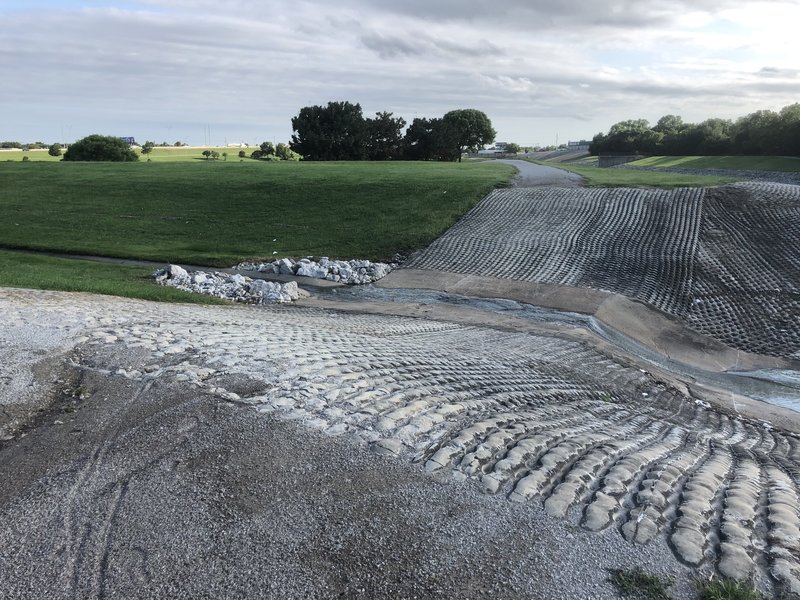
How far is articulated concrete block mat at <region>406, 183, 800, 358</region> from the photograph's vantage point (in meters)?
16.9

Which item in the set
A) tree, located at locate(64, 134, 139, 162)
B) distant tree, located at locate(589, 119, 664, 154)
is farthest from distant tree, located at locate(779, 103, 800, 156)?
tree, located at locate(64, 134, 139, 162)

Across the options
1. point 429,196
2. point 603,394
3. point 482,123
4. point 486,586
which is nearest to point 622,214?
point 429,196

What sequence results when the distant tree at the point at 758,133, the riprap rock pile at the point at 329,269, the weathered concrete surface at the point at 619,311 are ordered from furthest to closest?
the distant tree at the point at 758,133 < the riprap rock pile at the point at 329,269 < the weathered concrete surface at the point at 619,311

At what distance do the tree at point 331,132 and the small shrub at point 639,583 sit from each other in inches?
2517

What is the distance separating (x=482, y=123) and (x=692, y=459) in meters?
78.3

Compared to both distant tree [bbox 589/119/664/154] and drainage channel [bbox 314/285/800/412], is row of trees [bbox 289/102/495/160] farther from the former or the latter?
drainage channel [bbox 314/285/800/412]

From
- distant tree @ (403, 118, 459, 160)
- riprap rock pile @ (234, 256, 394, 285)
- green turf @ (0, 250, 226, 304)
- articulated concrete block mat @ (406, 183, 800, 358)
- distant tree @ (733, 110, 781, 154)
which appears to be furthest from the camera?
distant tree @ (403, 118, 459, 160)

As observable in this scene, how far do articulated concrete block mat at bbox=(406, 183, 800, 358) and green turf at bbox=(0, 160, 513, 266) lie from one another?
2.37m

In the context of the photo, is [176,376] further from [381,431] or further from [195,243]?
[195,243]

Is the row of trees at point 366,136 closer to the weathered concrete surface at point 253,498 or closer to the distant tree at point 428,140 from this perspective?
the distant tree at point 428,140

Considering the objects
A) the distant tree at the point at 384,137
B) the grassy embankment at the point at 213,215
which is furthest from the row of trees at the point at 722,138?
the grassy embankment at the point at 213,215

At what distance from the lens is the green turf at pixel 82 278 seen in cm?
1324

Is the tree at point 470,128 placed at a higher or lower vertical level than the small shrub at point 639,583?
higher

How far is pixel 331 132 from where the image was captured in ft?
216
